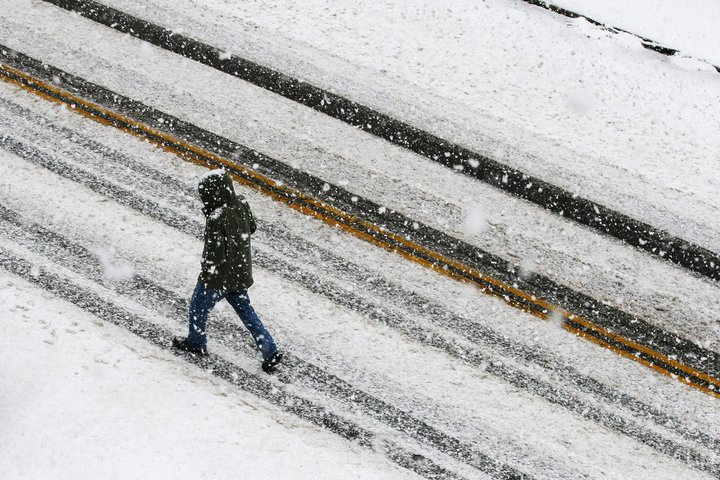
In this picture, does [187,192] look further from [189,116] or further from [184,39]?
[184,39]

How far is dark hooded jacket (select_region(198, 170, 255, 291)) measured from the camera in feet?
18.9

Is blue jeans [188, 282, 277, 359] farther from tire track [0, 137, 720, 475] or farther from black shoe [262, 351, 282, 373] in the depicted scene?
tire track [0, 137, 720, 475]

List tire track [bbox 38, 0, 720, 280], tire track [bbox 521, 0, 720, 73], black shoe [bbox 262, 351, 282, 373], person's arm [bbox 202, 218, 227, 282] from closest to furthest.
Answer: person's arm [bbox 202, 218, 227, 282]
black shoe [bbox 262, 351, 282, 373]
tire track [bbox 38, 0, 720, 280]
tire track [bbox 521, 0, 720, 73]

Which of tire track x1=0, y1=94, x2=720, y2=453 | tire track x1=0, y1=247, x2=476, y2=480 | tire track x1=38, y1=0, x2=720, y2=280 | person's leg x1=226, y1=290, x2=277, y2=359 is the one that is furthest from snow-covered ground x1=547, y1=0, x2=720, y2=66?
tire track x1=0, y1=247, x2=476, y2=480

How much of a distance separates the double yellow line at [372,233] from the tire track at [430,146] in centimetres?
145

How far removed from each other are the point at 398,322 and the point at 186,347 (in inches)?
78.1

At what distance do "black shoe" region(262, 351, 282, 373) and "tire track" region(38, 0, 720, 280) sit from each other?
3.48 m

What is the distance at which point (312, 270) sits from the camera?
735 centimetres

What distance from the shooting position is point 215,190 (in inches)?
226

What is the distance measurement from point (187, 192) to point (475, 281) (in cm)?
322

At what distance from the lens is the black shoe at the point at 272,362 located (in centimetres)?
640

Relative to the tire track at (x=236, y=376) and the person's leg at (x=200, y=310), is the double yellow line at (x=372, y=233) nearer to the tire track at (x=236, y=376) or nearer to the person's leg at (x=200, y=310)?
the tire track at (x=236, y=376)

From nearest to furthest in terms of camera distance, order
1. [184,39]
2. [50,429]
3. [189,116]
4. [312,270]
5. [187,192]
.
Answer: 1. [50,429]
2. [312,270]
3. [187,192]
4. [189,116]
5. [184,39]

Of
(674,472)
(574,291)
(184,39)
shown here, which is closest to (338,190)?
(574,291)
